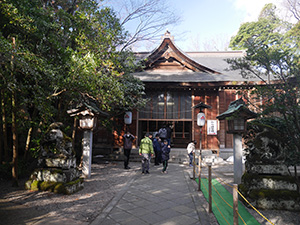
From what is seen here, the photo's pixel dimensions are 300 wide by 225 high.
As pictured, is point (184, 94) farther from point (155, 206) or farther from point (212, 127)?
point (155, 206)

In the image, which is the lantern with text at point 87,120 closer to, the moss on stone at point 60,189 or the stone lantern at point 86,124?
the stone lantern at point 86,124

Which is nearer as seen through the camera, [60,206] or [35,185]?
[60,206]

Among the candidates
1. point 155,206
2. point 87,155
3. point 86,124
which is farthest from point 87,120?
point 155,206

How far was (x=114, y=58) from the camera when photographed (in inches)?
294

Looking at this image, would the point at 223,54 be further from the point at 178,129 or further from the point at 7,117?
the point at 7,117

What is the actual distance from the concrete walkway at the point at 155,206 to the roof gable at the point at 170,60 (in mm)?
10472

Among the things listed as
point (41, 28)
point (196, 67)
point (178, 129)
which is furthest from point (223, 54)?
point (41, 28)

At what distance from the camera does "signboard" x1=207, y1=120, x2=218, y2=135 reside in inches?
531

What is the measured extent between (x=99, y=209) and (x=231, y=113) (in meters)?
4.73

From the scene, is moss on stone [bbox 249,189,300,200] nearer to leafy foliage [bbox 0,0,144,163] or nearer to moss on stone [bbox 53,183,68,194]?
moss on stone [bbox 53,183,68,194]

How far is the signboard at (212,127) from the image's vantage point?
1349 centimetres

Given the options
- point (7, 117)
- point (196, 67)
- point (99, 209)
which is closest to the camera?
point (99, 209)

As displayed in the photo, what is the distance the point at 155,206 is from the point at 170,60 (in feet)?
41.8

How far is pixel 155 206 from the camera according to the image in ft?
15.5
